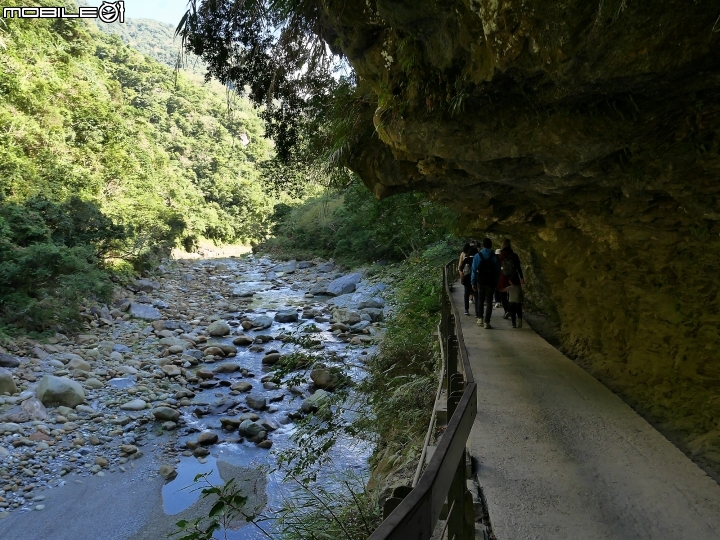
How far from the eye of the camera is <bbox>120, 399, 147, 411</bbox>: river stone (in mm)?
11273

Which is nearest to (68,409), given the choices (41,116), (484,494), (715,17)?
(484,494)

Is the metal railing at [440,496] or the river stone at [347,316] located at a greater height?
the metal railing at [440,496]

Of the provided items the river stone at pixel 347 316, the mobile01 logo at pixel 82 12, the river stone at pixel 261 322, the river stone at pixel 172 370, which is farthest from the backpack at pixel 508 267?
the river stone at pixel 261 322

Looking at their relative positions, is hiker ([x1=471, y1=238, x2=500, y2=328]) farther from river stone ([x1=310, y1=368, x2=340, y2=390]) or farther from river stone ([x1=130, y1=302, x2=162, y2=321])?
river stone ([x1=130, y1=302, x2=162, y2=321])

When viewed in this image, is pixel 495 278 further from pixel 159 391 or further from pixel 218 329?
pixel 218 329

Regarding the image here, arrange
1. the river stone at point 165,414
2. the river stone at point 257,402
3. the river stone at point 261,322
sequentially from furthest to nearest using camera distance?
the river stone at point 261,322 < the river stone at point 257,402 < the river stone at point 165,414

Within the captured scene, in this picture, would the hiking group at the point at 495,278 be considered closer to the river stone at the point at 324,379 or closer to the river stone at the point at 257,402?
the river stone at the point at 324,379

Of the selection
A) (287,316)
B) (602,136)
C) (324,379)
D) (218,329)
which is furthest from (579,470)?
(287,316)

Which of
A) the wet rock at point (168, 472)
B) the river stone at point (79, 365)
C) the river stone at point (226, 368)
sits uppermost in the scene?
the river stone at point (79, 365)

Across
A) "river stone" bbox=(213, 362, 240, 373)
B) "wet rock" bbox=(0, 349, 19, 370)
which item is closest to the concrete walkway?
"river stone" bbox=(213, 362, 240, 373)

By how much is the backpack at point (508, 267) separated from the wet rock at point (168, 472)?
7553 millimetres

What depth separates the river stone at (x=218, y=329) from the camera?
61.6 ft

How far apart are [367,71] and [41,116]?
2207cm

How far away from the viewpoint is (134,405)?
11.4 metres
